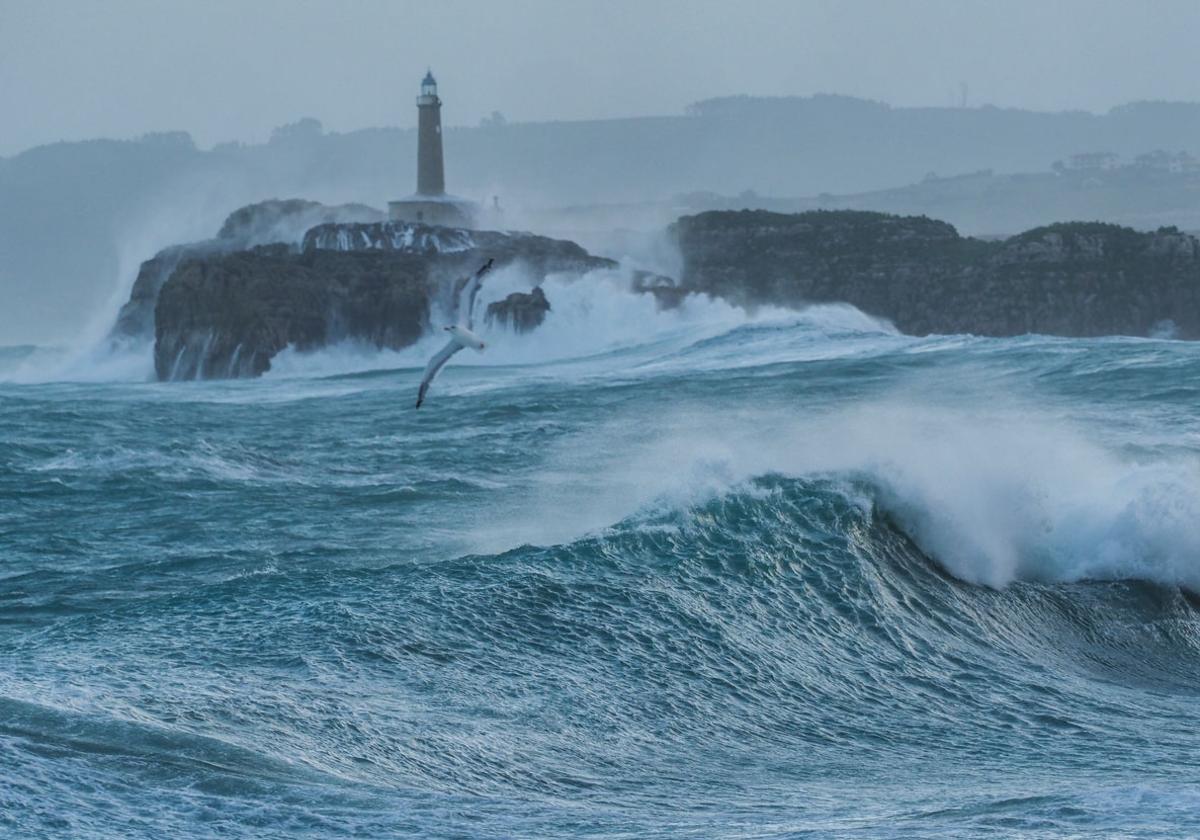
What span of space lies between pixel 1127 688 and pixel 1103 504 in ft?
11.5

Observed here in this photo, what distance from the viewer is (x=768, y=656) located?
466 inches

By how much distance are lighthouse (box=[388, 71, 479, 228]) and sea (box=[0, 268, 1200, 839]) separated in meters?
44.8

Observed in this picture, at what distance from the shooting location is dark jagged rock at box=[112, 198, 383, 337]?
213 ft

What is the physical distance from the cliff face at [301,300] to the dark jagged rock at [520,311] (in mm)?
68

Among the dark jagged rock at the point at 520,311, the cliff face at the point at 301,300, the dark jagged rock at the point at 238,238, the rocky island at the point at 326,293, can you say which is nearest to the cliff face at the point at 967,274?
the rocky island at the point at 326,293

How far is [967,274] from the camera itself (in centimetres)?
6444

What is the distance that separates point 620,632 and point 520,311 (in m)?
43.1

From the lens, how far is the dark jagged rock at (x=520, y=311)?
54.2 metres

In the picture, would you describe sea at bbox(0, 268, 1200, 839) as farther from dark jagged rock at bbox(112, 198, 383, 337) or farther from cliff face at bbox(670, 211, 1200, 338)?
dark jagged rock at bbox(112, 198, 383, 337)

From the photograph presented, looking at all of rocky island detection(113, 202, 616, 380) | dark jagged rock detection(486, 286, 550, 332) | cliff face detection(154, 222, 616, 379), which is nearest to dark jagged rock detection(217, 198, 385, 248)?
rocky island detection(113, 202, 616, 380)

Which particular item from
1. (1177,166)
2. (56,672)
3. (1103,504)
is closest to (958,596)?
(1103,504)

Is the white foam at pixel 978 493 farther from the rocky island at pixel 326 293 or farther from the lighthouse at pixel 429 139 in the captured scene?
the lighthouse at pixel 429 139

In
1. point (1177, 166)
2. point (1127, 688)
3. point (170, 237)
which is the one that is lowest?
point (1127, 688)

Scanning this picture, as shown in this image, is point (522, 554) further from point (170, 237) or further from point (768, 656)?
point (170, 237)
